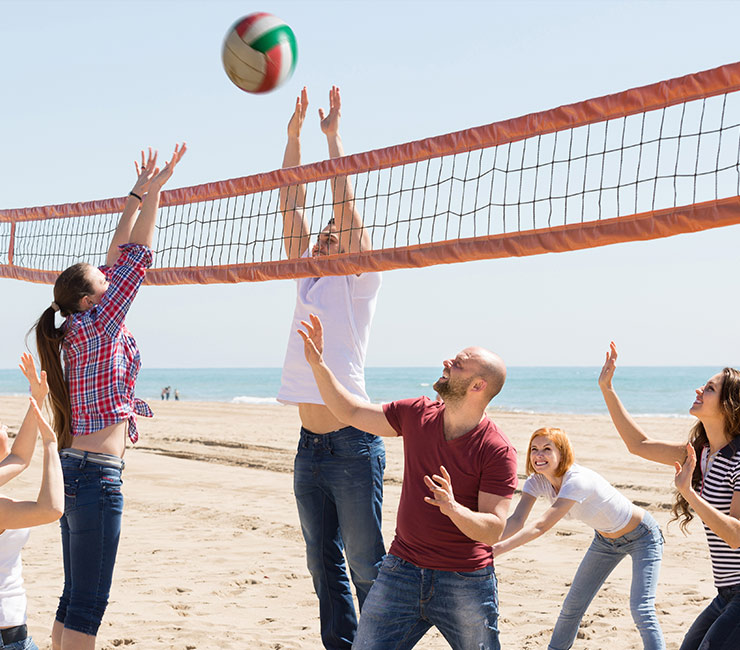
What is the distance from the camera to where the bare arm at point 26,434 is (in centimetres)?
324

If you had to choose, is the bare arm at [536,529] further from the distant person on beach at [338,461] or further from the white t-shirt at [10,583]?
the white t-shirt at [10,583]

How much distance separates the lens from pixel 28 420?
10.8 feet

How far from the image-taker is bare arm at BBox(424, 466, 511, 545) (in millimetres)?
2867

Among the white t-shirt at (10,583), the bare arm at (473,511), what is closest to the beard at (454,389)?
the bare arm at (473,511)

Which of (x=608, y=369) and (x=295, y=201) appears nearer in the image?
(x=608, y=369)

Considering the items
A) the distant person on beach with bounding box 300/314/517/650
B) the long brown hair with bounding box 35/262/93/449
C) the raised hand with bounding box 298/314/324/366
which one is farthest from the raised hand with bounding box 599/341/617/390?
the long brown hair with bounding box 35/262/93/449

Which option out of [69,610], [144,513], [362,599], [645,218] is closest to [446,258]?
[645,218]

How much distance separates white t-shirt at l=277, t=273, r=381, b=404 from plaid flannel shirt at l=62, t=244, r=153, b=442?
71cm

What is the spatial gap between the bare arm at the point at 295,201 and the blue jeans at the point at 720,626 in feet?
8.38

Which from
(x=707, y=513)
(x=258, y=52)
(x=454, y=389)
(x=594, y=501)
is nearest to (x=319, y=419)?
(x=454, y=389)

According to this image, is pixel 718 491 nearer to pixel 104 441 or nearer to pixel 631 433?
pixel 631 433

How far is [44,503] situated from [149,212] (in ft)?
4.76

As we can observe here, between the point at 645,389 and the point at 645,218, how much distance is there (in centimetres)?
6130

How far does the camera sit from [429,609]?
311 cm
